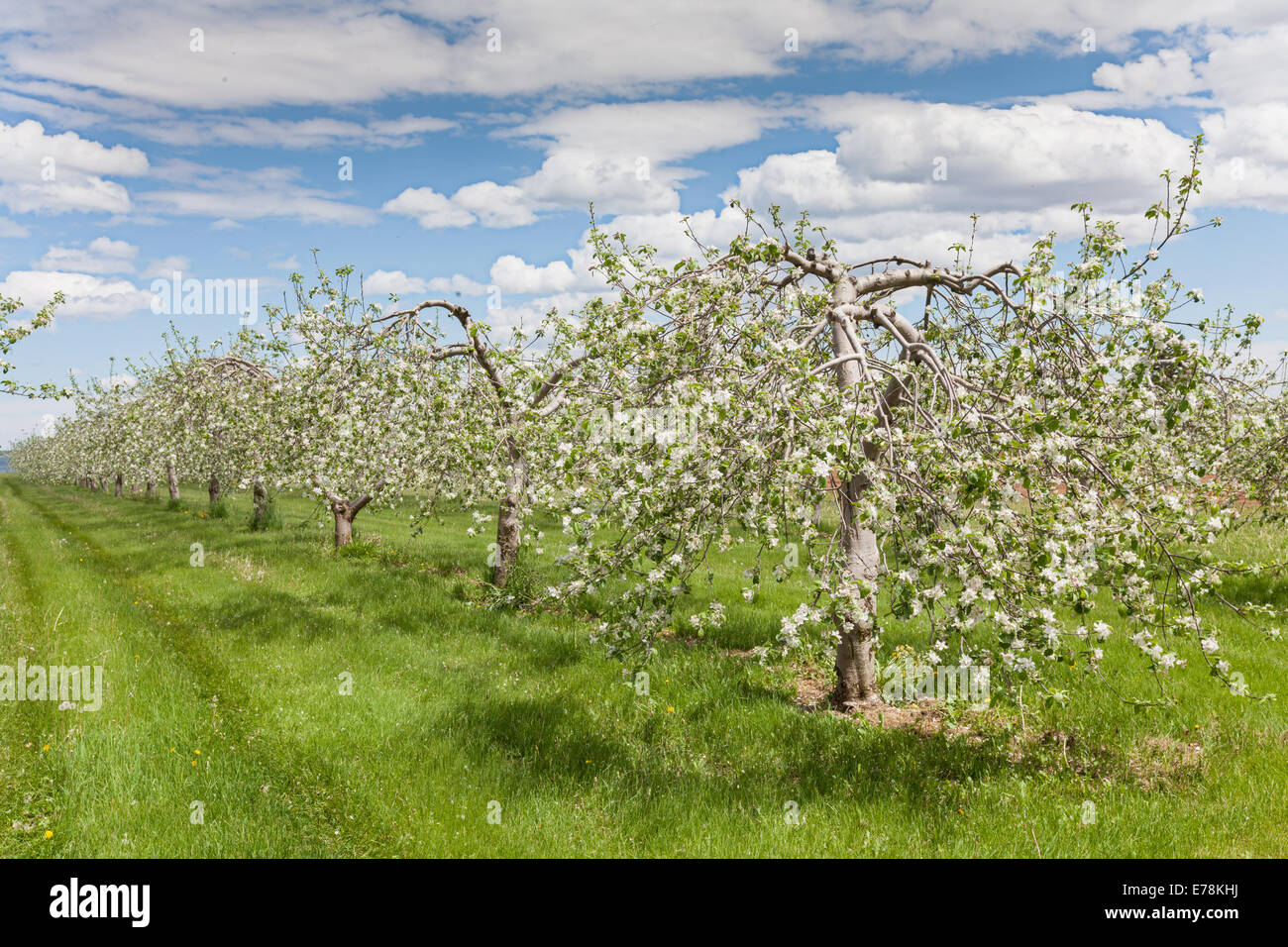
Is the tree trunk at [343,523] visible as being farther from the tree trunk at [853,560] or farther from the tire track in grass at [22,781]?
the tree trunk at [853,560]

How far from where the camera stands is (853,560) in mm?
9516

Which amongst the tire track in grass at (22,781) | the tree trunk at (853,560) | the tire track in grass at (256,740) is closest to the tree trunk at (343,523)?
the tire track in grass at (256,740)

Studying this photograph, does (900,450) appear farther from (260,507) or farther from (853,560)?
(260,507)

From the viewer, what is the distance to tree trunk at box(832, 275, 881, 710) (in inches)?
363

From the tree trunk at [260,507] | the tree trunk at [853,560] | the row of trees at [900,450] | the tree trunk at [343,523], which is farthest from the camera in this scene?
the tree trunk at [260,507]

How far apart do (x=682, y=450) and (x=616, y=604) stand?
88.6 inches

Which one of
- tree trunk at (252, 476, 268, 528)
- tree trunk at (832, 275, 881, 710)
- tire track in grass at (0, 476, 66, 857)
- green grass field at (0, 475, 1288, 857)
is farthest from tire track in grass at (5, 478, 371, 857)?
tree trunk at (252, 476, 268, 528)

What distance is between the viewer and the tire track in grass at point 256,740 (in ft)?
24.9

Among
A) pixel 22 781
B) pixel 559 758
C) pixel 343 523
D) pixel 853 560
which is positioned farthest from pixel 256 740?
pixel 343 523

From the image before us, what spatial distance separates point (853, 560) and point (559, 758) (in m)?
4.35

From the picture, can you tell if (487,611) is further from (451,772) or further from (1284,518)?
(1284,518)

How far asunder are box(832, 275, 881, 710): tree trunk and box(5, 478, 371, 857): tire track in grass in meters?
5.76

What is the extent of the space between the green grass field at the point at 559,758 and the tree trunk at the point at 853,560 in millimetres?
562

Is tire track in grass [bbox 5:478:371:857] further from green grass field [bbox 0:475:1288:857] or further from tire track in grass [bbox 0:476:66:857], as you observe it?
tire track in grass [bbox 0:476:66:857]
